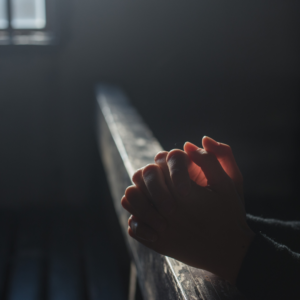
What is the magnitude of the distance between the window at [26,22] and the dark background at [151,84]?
0.08m

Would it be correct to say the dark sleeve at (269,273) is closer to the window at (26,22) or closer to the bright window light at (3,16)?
the window at (26,22)

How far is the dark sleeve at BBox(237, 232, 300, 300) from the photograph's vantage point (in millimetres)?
400

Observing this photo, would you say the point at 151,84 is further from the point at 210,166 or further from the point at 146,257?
the point at 210,166

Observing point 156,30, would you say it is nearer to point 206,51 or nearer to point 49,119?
point 206,51

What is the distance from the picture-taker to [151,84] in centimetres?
196

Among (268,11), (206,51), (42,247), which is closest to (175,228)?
(42,247)

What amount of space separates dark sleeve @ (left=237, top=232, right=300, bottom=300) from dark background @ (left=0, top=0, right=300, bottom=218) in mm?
1285

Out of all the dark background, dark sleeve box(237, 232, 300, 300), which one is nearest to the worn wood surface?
dark sleeve box(237, 232, 300, 300)

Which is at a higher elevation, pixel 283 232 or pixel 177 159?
pixel 177 159

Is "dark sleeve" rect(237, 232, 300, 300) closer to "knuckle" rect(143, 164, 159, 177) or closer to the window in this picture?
"knuckle" rect(143, 164, 159, 177)

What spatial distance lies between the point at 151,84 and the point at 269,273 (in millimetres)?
1657

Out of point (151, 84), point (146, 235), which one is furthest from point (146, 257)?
point (151, 84)

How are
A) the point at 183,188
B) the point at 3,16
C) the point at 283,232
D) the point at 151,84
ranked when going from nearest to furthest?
the point at 183,188
the point at 283,232
the point at 3,16
the point at 151,84

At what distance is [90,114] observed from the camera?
189cm
